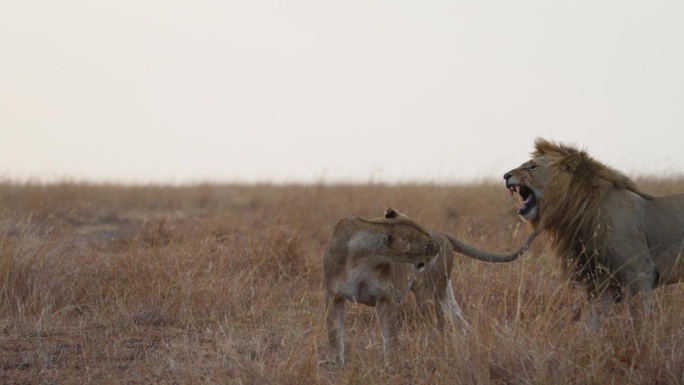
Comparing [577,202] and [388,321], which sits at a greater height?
[577,202]

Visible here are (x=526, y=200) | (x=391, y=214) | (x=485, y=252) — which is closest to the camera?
(x=391, y=214)

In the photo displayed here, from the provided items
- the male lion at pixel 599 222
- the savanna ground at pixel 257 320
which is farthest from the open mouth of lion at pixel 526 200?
the savanna ground at pixel 257 320

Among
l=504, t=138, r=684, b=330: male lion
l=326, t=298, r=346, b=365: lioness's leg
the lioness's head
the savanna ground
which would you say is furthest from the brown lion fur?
l=326, t=298, r=346, b=365: lioness's leg

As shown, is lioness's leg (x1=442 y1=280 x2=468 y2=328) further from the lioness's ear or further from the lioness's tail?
the lioness's ear

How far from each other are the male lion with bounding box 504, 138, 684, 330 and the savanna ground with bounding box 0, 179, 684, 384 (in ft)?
0.58

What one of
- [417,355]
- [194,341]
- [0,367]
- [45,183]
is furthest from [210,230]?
[45,183]

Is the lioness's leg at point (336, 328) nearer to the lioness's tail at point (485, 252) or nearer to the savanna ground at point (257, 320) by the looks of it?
the savanna ground at point (257, 320)

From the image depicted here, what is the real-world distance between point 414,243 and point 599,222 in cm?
133

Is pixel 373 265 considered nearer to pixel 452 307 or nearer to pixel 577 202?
pixel 452 307

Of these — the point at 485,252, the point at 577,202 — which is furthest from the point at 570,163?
the point at 485,252

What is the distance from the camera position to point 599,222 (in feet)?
19.9

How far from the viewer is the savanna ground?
16.0ft

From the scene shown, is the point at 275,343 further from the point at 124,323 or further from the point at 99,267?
the point at 99,267

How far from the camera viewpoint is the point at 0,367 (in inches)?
231
